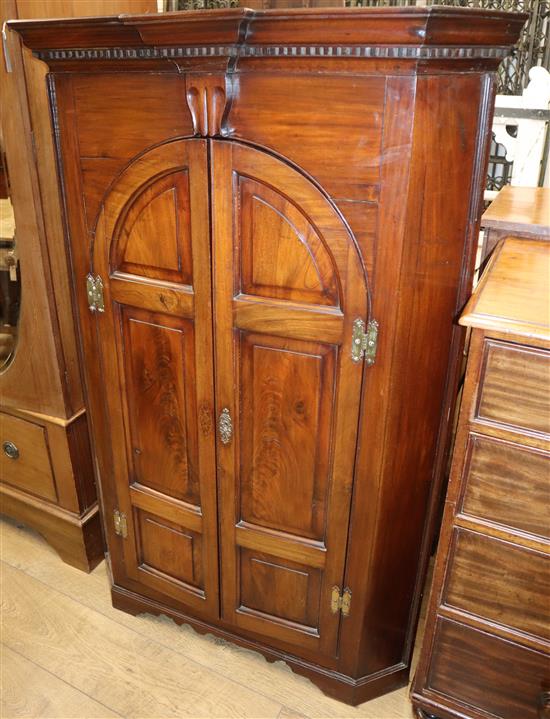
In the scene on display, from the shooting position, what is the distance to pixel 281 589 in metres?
1.51

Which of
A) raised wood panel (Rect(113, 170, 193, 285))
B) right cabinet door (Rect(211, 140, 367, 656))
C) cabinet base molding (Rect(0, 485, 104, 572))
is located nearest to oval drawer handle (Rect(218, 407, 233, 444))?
right cabinet door (Rect(211, 140, 367, 656))

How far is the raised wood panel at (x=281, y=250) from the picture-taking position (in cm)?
114

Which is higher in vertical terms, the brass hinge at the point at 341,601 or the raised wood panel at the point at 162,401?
the raised wood panel at the point at 162,401

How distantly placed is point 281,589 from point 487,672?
0.50 metres

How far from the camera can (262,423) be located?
1.35m

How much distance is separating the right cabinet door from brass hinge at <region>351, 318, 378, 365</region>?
0.04 feet

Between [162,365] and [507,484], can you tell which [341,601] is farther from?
[162,365]

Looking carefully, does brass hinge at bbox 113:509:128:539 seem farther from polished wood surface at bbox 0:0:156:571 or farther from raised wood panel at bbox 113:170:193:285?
raised wood panel at bbox 113:170:193:285

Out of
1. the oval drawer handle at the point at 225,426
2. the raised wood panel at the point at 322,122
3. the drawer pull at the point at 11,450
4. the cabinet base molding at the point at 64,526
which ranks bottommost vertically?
the cabinet base molding at the point at 64,526

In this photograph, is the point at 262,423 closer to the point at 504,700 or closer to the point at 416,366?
the point at 416,366

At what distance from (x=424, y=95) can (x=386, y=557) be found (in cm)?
98

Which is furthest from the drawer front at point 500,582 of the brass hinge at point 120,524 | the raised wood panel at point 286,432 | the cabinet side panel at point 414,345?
the brass hinge at point 120,524

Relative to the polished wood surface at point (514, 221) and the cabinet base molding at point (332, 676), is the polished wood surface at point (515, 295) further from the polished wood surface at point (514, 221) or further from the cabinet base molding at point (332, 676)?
A: the cabinet base molding at point (332, 676)

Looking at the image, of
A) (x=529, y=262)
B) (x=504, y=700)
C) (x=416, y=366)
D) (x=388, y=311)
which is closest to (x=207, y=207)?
(x=388, y=311)
